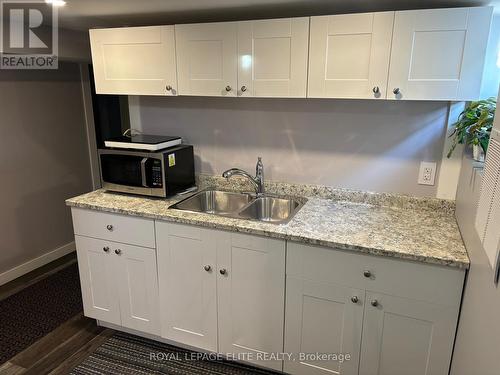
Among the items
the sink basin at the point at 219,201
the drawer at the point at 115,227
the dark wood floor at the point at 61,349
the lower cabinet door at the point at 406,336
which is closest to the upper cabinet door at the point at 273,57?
the sink basin at the point at 219,201

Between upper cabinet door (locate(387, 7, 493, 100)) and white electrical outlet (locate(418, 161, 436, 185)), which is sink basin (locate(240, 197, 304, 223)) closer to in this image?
white electrical outlet (locate(418, 161, 436, 185))

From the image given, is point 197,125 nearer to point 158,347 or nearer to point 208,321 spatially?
point 208,321

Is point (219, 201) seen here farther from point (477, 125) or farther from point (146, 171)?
point (477, 125)

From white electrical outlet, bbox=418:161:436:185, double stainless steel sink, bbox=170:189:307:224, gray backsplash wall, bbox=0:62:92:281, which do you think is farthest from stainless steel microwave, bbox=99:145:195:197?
white electrical outlet, bbox=418:161:436:185

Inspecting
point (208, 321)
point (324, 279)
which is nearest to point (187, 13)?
point (324, 279)

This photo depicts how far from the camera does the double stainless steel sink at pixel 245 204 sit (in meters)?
2.26

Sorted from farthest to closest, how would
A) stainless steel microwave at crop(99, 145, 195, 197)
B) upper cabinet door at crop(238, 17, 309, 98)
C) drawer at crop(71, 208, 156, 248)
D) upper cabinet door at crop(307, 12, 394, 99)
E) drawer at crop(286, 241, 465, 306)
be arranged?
stainless steel microwave at crop(99, 145, 195, 197) < drawer at crop(71, 208, 156, 248) < upper cabinet door at crop(238, 17, 309, 98) < upper cabinet door at crop(307, 12, 394, 99) < drawer at crop(286, 241, 465, 306)

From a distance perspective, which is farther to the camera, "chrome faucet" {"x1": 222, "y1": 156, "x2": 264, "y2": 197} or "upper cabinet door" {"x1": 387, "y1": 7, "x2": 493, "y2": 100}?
"chrome faucet" {"x1": 222, "y1": 156, "x2": 264, "y2": 197}

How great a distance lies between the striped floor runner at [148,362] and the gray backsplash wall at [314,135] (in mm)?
1202

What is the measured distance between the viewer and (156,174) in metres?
2.21

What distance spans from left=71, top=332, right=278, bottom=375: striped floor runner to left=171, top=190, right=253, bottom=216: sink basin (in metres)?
0.92

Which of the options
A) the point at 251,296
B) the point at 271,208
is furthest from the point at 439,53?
the point at 251,296

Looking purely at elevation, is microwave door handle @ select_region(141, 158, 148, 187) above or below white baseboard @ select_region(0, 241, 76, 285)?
above

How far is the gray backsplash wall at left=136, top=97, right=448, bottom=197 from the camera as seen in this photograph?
2039mm
